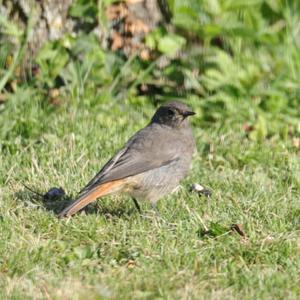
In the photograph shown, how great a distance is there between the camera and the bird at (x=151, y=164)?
682 centimetres

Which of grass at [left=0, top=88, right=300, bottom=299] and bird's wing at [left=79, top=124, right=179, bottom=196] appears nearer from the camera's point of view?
grass at [left=0, top=88, right=300, bottom=299]

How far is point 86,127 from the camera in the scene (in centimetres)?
853

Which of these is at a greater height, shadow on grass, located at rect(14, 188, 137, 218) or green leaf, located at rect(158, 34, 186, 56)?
green leaf, located at rect(158, 34, 186, 56)

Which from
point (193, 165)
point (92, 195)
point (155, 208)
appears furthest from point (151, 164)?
point (193, 165)

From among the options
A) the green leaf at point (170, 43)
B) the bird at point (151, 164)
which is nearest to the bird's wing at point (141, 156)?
the bird at point (151, 164)

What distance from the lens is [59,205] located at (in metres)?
7.05

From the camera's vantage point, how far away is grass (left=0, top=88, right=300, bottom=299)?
5590 millimetres

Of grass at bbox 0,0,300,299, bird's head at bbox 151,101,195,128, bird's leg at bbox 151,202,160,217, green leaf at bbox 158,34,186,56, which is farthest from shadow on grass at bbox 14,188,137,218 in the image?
green leaf at bbox 158,34,186,56

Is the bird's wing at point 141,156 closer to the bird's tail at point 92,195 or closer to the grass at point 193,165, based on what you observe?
the bird's tail at point 92,195

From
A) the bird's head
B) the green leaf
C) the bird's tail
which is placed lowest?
the bird's tail

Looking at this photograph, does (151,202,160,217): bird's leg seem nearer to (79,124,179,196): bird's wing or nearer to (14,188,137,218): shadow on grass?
(14,188,137,218): shadow on grass

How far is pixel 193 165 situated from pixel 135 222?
1.69 m

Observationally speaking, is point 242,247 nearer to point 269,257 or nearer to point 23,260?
point 269,257

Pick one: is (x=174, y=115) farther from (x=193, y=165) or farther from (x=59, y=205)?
(x=59, y=205)
